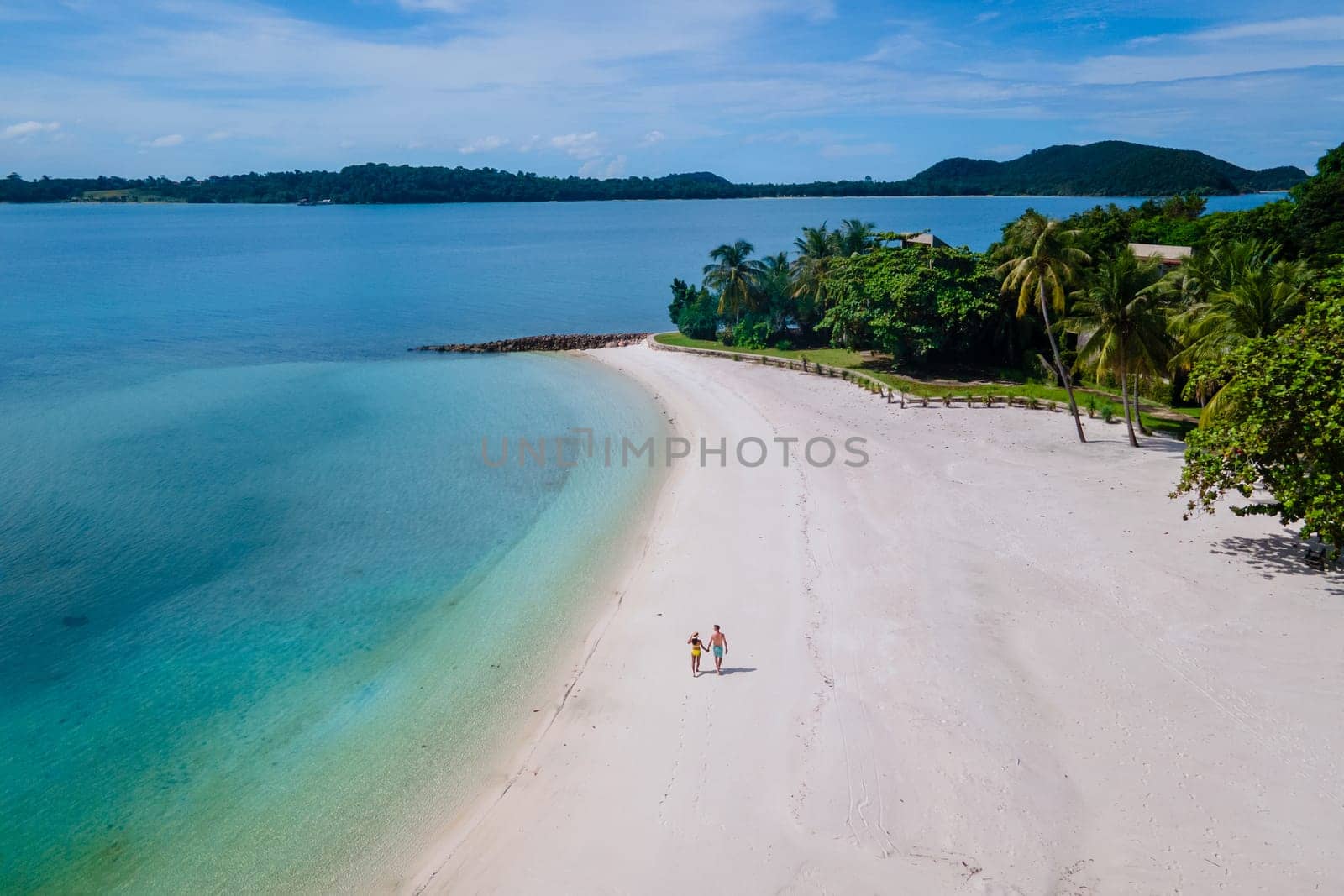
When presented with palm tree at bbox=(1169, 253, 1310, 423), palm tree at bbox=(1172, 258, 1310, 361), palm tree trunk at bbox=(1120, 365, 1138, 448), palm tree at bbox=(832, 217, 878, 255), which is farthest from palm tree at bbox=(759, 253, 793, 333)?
palm tree at bbox=(1172, 258, 1310, 361)

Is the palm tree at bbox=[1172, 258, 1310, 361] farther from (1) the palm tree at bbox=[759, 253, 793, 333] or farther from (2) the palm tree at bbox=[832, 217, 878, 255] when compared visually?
(1) the palm tree at bbox=[759, 253, 793, 333]

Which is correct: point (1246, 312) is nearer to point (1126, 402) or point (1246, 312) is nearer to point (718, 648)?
point (1126, 402)

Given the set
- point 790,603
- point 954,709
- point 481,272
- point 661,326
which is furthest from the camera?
point 481,272

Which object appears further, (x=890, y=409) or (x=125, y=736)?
(x=890, y=409)

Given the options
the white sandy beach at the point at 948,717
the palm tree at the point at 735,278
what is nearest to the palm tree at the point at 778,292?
the palm tree at the point at 735,278

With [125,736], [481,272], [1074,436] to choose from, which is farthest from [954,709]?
[481,272]

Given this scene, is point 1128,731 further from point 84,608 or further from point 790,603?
point 84,608

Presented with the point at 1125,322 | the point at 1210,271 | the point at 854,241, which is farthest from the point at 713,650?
the point at 854,241
